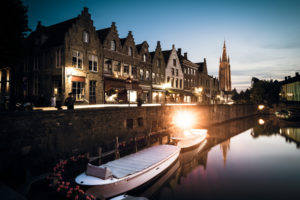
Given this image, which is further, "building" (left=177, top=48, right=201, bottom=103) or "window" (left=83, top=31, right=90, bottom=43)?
"building" (left=177, top=48, right=201, bottom=103)

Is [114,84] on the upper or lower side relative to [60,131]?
upper

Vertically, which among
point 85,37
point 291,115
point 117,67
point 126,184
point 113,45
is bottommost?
point 126,184

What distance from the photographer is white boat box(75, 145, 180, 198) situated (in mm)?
8086

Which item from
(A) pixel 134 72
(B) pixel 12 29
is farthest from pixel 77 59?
(A) pixel 134 72

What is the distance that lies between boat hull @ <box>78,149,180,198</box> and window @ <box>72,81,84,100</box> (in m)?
13.5

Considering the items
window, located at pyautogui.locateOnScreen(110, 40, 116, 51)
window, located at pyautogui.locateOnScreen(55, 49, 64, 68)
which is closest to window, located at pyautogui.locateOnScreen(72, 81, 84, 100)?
window, located at pyautogui.locateOnScreen(55, 49, 64, 68)

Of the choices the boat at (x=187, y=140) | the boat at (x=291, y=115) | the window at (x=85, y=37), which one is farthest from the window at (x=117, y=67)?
the boat at (x=291, y=115)

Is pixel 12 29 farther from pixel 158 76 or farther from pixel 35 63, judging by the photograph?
pixel 158 76

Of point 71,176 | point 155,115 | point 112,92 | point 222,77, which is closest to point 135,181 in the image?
point 71,176

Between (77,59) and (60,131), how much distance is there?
1191cm

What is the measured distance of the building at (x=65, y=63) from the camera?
19734 mm

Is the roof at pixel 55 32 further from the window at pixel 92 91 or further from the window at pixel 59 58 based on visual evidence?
the window at pixel 92 91

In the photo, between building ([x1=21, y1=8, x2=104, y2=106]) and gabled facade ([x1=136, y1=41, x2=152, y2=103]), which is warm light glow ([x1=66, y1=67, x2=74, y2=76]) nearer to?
building ([x1=21, y1=8, x2=104, y2=106])

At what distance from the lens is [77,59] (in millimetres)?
20766
